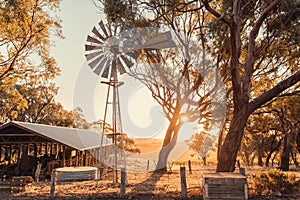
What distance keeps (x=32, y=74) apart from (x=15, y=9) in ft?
A: 18.8

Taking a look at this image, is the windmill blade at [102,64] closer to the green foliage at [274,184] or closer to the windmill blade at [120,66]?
the windmill blade at [120,66]

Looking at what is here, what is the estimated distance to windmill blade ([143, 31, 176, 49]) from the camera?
14905mm

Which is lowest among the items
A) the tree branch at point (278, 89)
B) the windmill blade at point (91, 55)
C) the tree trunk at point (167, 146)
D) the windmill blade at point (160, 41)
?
the tree trunk at point (167, 146)

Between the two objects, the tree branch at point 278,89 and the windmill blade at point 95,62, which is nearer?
the tree branch at point 278,89

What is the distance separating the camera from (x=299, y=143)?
19156mm

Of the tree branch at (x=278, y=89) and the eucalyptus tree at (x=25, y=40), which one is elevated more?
the eucalyptus tree at (x=25, y=40)

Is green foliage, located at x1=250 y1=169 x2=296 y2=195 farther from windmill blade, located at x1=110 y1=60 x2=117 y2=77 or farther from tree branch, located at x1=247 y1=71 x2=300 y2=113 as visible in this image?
windmill blade, located at x1=110 y1=60 x2=117 y2=77

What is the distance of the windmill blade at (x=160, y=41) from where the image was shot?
14.9 metres

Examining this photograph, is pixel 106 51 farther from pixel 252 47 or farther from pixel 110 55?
pixel 252 47

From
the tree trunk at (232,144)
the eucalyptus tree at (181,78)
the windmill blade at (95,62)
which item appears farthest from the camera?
the eucalyptus tree at (181,78)

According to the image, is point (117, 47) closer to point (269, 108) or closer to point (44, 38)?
point (44, 38)

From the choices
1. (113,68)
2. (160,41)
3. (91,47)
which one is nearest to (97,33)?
(91,47)

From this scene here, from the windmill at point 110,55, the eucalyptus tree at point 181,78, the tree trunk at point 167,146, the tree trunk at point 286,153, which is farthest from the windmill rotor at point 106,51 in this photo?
the tree trunk at point 286,153

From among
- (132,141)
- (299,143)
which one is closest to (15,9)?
(299,143)
